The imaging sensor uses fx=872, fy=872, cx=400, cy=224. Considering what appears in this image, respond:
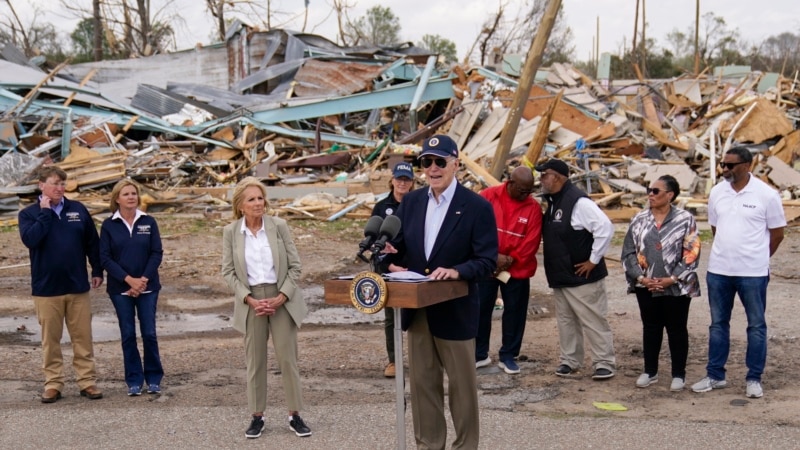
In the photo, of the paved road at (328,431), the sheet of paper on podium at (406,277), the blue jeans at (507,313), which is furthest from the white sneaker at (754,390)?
the sheet of paper on podium at (406,277)

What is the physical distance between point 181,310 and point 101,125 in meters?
12.5

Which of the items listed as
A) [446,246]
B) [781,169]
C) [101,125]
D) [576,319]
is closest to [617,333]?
[576,319]

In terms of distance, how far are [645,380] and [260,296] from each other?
3405 millimetres

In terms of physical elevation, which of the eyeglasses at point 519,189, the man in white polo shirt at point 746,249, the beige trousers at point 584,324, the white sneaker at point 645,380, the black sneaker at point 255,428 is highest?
the eyeglasses at point 519,189

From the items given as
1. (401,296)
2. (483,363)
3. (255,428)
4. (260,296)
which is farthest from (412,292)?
(483,363)

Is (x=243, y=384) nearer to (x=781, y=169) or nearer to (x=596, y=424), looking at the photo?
(x=596, y=424)

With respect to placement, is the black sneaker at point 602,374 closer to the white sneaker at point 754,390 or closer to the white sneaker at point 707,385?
the white sneaker at point 707,385

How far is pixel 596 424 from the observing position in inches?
249

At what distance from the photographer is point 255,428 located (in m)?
6.17

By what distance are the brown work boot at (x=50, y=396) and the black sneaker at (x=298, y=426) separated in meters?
2.18

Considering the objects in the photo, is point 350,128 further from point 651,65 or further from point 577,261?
point 651,65

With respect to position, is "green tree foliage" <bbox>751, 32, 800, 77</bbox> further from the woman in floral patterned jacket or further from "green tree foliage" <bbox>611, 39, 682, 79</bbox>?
the woman in floral patterned jacket

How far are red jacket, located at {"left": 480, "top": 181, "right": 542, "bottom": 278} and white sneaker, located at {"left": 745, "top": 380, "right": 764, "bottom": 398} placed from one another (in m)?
2.08

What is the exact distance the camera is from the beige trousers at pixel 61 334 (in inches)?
281
